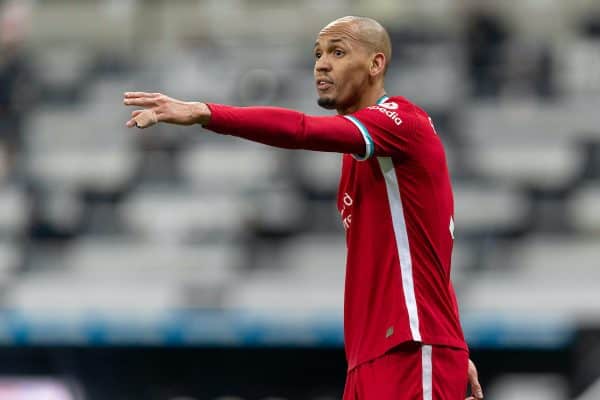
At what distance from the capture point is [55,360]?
10445 mm

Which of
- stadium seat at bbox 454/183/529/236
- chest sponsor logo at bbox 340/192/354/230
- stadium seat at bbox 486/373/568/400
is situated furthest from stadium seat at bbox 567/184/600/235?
chest sponsor logo at bbox 340/192/354/230

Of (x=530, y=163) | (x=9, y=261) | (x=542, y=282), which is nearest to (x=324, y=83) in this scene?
(x=542, y=282)

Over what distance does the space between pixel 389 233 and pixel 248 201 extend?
7.79 m

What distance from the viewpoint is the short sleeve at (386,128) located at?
4598 millimetres

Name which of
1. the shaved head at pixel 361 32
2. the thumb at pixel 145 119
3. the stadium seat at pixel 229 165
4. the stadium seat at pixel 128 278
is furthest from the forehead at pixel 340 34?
the stadium seat at pixel 229 165

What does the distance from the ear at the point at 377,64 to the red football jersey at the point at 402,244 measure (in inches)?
6.6

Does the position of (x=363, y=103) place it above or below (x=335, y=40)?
below

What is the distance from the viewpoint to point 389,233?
4.77 meters

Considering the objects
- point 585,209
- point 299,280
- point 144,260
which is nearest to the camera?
point 299,280

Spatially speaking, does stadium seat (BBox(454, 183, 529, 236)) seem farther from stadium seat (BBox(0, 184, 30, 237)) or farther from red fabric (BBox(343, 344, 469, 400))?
red fabric (BBox(343, 344, 469, 400))

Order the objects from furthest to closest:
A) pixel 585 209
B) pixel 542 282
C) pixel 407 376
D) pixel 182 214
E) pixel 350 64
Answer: pixel 182 214 < pixel 585 209 < pixel 542 282 < pixel 350 64 < pixel 407 376

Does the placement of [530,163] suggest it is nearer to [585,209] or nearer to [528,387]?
[585,209]

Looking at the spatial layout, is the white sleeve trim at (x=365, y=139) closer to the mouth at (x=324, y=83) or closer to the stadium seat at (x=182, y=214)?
the mouth at (x=324, y=83)

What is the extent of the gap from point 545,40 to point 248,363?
7.22 m
